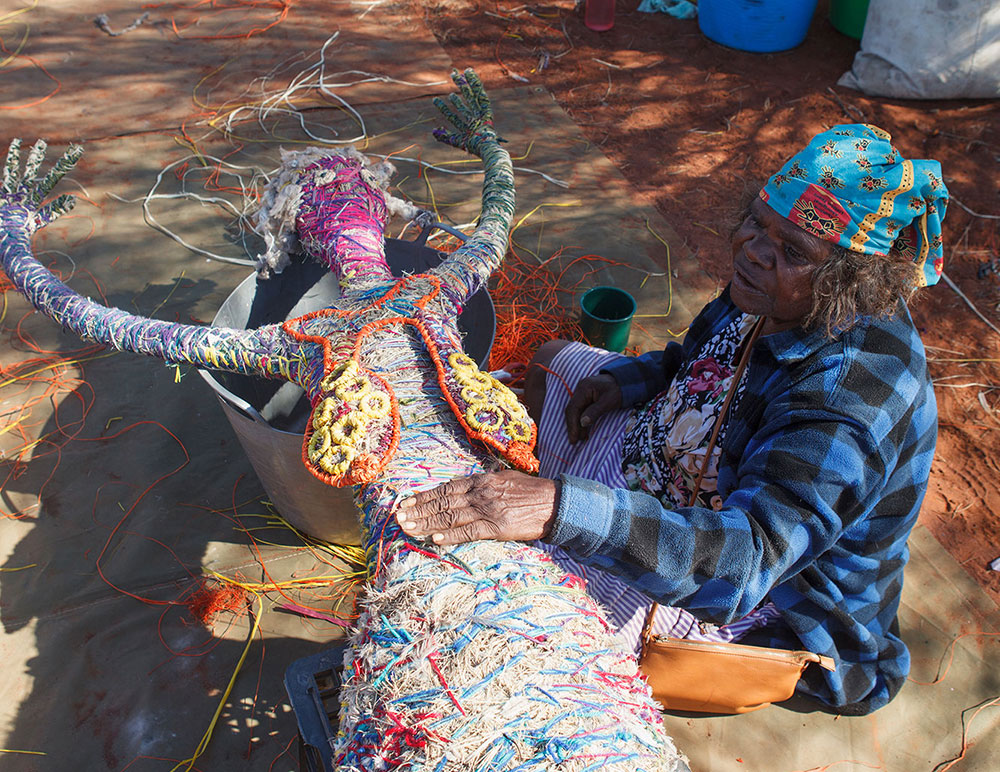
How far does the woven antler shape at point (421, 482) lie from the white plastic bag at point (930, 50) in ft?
12.9

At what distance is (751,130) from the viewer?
4836mm

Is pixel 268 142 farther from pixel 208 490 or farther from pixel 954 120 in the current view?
pixel 954 120

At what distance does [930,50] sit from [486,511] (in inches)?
198

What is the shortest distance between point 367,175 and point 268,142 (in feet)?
8.56

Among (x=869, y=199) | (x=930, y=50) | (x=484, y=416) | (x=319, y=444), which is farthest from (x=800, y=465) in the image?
(x=930, y=50)

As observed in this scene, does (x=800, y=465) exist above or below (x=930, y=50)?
above

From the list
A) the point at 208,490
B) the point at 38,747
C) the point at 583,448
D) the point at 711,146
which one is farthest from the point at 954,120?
the point at 38,747

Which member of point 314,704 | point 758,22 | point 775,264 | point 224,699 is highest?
point 775,264

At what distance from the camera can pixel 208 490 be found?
2699mm

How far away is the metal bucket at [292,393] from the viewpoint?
206 centimetres

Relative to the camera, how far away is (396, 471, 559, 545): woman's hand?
3.98 feet

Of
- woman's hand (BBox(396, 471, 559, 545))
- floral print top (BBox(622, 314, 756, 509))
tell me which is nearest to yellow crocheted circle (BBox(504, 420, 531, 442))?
woman's hand (BBox(396, 471, 559, 545))

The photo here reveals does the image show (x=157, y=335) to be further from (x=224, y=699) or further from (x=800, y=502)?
(x=800, y=502)

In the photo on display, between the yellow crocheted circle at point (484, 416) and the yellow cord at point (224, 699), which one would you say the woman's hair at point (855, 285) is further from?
the yellow cord at point (224, 699)
